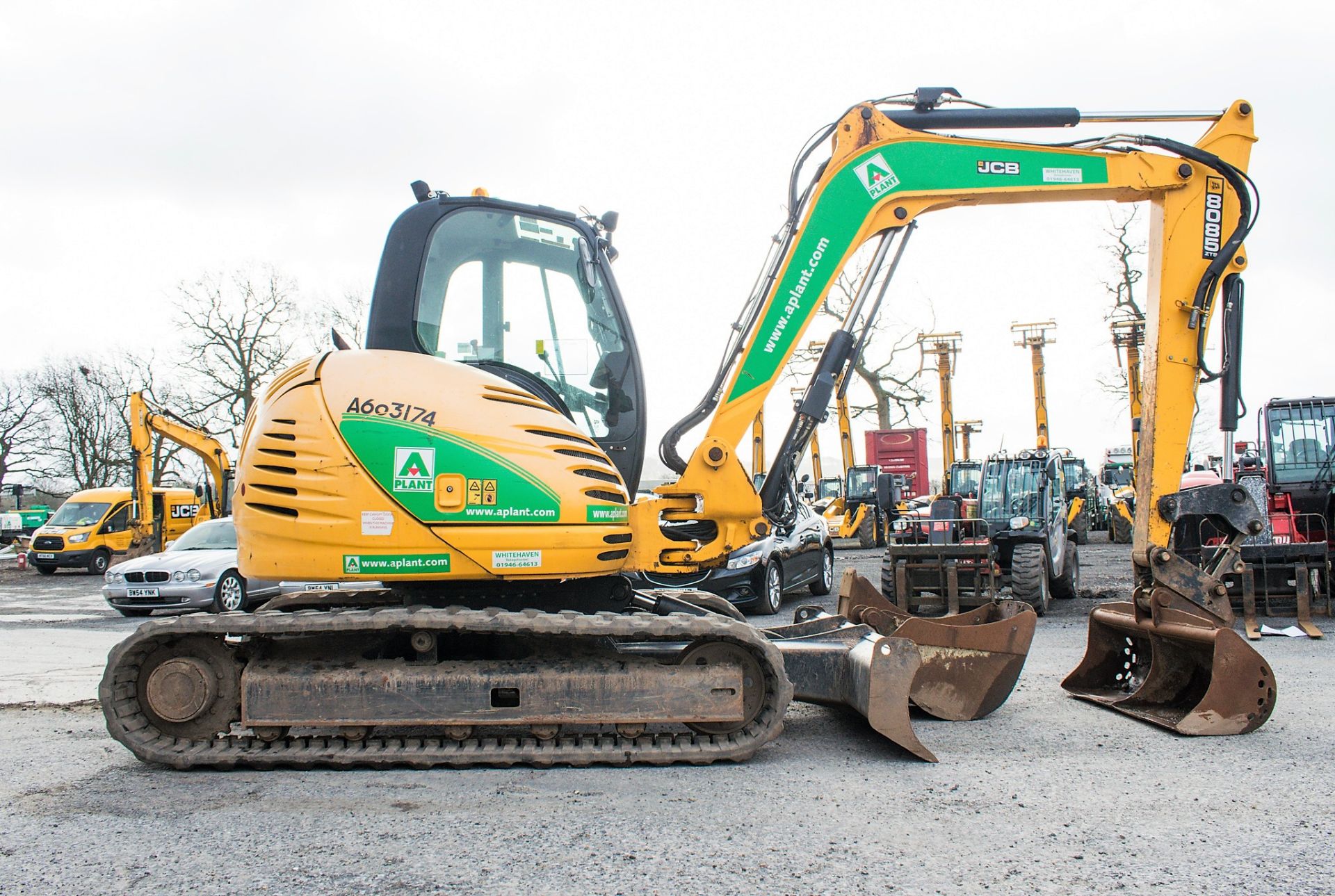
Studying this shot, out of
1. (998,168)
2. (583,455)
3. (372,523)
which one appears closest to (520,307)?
(583,455)

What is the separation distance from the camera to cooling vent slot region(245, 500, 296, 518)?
471cm

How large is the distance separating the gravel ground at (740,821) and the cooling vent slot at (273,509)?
1.27 meters

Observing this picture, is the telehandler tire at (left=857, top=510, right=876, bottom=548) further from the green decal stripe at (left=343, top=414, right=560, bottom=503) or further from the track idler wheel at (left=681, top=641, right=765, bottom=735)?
the green decal stripe at (left=343, top=414, right=560, bottom=503)

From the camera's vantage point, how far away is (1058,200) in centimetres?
611

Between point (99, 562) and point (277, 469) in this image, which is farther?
point (99, 562)

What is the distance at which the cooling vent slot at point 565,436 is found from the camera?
4.82 metres

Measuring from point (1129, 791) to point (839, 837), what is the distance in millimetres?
1553

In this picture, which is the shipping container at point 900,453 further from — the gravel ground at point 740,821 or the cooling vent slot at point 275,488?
the cooling vent slot at point 275,488

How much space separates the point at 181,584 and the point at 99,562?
53.8ft

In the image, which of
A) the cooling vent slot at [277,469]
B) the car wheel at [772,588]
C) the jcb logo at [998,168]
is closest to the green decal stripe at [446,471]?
the cooling vent slot at [277,469]

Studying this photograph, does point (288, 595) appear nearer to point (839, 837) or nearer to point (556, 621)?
point (556, 621)

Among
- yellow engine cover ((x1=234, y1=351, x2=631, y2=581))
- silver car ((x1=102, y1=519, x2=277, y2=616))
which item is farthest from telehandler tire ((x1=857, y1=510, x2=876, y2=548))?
yellow engine cover ((x1=234, y1=351, x2=631, y2=581))

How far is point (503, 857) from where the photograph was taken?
11.7 feet

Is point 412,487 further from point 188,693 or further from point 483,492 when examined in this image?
point 188,693
